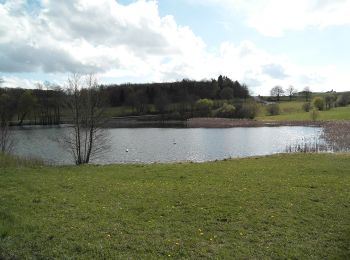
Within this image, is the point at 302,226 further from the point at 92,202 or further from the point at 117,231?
the point at 92,202

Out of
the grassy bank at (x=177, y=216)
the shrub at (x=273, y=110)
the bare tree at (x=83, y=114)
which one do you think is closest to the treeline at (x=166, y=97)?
the shrub at (x=273, y=110)

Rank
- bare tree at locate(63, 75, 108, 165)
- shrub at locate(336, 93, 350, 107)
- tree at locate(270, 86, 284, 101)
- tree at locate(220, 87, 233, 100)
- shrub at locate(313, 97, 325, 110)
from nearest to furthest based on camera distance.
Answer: bare tree at locate(63, 75, 108, 165)
shrub at locate(313, 97, 325, 110)
shrub at locate(336, 93, 350, 107)
tree at locate(220, 87, 233, 100)
tree at locate(270, 86, 284, 101)

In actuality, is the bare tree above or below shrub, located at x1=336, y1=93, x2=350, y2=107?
below

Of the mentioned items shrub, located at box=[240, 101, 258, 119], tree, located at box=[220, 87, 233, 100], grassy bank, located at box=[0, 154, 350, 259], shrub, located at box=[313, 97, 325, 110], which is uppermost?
tree, located at box=[220, 87, 233, 100]

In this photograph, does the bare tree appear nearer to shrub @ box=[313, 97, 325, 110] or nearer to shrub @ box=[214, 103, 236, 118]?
shrub @ box=[214, 103, 236, 118]

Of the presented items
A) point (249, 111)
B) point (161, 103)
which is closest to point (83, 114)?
point (249, 111)

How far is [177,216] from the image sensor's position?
9023 millimetres

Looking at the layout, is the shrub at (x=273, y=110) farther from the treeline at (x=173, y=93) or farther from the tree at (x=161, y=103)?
the tree at (x=161, y=103)

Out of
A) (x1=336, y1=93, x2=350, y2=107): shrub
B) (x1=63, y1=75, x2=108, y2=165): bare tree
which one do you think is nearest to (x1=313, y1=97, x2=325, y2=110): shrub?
(x1=336, y1=93, x2=350, y2=107): shrub

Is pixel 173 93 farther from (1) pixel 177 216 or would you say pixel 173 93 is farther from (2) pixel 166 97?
(1) pixel 177 216

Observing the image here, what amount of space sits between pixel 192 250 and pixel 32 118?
11171cm

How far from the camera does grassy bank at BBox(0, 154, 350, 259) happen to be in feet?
22.7

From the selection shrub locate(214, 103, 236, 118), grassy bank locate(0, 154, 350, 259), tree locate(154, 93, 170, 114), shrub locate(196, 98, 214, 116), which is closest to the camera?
grassy bank locate(0, 154, 350, 259)

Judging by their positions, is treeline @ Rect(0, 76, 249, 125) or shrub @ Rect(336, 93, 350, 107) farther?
shrub @ Rect(336, 93, 350, 107)
